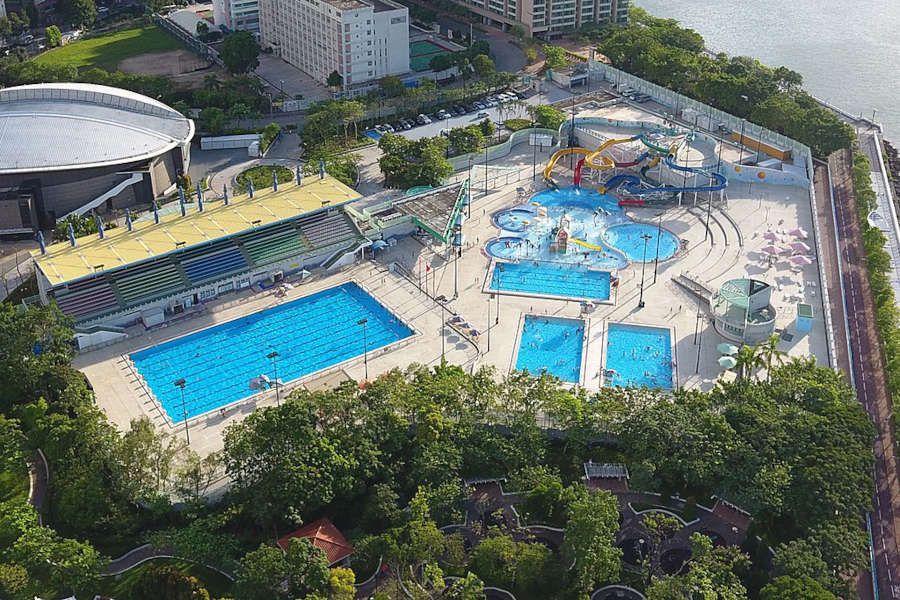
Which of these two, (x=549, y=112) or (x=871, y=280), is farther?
(x=549, y=112)

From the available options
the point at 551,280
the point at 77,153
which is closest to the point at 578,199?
the point at 551,280

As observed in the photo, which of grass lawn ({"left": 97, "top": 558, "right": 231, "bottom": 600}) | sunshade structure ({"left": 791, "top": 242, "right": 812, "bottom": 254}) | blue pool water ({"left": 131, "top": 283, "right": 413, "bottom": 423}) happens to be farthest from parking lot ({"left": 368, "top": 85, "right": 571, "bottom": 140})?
grass lawn ({"left": 97, "top": 558, "right": 231, "bottom": 600})

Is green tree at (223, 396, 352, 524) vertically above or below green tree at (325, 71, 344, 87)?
below

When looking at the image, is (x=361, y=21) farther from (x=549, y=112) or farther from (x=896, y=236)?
(x=896, y=236)

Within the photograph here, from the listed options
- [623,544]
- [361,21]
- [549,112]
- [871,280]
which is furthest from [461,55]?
[623,544]

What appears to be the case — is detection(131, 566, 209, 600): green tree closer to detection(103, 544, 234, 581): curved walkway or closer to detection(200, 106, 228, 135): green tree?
detection(103, 544, 234, 581): curved walkway

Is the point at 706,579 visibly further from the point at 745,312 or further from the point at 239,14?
the point at 239,14

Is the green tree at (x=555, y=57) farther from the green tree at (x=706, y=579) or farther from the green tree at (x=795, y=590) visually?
the green tree at (x=795, y=590)
